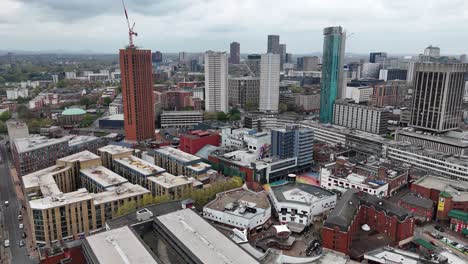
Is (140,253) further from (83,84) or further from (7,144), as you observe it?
(83,84)

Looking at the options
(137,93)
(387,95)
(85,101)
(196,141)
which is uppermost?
(137,93)

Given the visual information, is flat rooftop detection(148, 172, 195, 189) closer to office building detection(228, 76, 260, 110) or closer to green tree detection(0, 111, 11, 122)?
green tree detection(0, 111, 11, 122)

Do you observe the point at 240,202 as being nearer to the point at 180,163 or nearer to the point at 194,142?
the point at 180,163

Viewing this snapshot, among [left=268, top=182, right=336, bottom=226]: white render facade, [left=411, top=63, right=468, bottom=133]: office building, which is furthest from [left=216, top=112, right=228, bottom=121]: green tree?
[left=268, top=182, right=336, bottom=226]: white render facade

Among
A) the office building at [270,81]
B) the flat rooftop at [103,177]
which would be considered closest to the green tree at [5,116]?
the flat rooftop at [103,177]

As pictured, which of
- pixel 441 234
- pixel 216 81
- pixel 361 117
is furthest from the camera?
pixel 216 81

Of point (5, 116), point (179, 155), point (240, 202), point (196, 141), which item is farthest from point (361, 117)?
point (5, 116)
